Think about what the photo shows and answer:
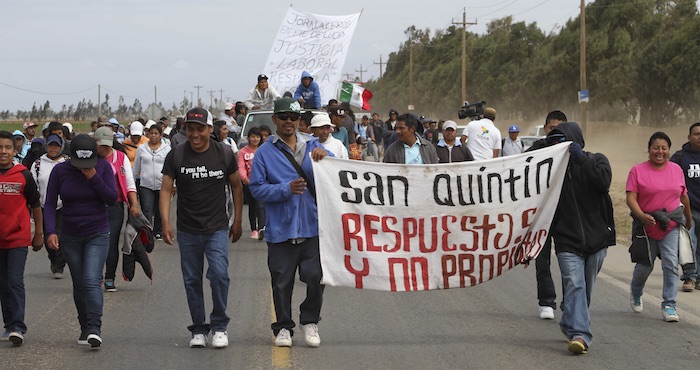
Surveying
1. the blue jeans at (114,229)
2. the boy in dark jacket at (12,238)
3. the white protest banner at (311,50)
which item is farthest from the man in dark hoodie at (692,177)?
the white protest banner at (311,50)

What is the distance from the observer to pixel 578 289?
26.2 ft

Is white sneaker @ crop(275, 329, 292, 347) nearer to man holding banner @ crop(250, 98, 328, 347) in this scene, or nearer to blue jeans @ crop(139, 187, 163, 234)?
man holding banner @ crop(250, 98, 328, 347)

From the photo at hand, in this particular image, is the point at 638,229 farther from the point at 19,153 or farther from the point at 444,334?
the point at 19,153

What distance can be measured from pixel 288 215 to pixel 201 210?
2.28ft

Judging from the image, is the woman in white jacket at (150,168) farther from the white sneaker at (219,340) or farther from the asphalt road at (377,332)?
the white sneaker at (219,340)

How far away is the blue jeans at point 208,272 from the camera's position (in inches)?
317

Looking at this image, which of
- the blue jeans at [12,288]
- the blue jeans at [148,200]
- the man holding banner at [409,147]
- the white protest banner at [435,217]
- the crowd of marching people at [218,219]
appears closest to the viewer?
the crowd of marching people at [218,219]

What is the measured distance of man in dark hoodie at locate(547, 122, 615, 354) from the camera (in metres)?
7.94

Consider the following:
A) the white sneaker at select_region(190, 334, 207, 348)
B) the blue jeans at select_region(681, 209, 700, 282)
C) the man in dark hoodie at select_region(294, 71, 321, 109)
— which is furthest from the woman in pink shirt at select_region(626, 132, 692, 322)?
the man in dark hoodie at select_region(294, 71, 321, 109)

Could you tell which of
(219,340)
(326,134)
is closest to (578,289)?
(219,340)

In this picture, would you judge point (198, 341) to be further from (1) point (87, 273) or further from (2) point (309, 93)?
(2) point (309, 93)

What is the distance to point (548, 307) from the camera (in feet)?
30.9

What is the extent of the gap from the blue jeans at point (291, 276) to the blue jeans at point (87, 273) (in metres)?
1.42

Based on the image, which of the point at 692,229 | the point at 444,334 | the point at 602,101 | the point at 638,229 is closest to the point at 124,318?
the point at 444,334
